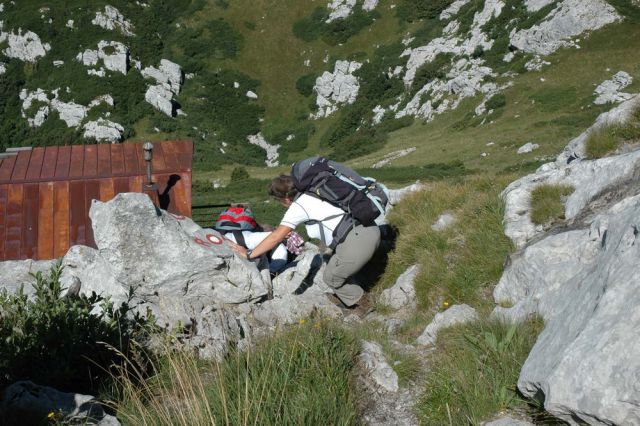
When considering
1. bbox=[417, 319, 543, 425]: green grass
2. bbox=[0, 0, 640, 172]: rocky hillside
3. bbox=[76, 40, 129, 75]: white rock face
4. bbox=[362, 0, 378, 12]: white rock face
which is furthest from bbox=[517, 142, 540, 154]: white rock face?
bbox=[76, 40, 129, 75]: white rock face

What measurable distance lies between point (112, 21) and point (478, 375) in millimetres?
82726

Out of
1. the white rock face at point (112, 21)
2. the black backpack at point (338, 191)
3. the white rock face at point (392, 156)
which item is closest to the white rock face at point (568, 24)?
the white rock face at point (392, 156)

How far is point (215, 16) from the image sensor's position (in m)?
82.7

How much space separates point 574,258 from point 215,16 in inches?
3290

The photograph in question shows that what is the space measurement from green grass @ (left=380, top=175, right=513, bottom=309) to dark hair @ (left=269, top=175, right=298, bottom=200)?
2138 mm

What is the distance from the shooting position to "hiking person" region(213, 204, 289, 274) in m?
9.72

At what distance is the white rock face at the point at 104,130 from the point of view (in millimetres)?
62406

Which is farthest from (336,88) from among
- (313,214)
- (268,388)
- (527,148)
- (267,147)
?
(268,388)

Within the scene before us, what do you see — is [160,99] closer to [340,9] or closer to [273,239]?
[340,9]

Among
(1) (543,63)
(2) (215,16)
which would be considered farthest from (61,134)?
(1) (543,63)

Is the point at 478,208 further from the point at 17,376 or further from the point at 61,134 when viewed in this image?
the point at 61,134

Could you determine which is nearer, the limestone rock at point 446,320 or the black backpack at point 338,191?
the limestone rock at point 446,320

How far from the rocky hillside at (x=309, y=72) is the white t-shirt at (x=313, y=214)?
118ft

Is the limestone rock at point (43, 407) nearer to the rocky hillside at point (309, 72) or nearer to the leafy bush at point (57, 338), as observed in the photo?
the leafy bush at point (57, 338)
